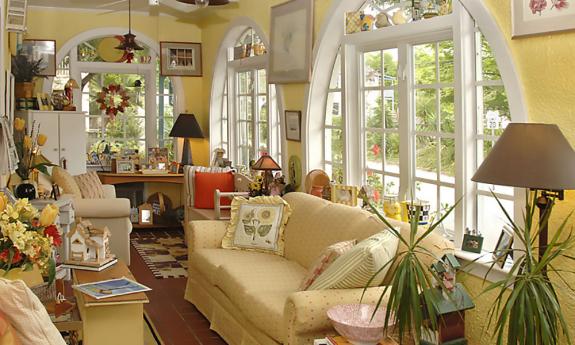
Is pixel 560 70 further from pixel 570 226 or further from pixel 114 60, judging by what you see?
pixel 114 60

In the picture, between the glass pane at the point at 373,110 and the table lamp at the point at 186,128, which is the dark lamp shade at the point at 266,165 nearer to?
the glass pane at the point at 373,110

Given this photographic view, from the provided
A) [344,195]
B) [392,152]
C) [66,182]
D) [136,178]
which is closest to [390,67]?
[392,152]

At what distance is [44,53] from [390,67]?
18.2 ft

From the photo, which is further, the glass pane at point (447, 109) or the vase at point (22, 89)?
A: the vase at point (22, 89)

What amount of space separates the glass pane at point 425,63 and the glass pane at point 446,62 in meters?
0.08

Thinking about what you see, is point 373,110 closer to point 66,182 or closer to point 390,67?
point 390,67

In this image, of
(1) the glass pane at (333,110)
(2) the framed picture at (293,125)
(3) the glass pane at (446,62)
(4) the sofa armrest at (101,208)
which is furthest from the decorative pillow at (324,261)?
(4) the sofa armrest at (101,208)

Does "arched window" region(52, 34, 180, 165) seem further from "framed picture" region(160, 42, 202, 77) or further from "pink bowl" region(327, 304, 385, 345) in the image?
"pink bowl" region(327, 304, 385, 345)

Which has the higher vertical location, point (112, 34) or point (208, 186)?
point (112, 34)

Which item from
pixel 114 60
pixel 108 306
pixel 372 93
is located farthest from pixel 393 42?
pixel 114 60

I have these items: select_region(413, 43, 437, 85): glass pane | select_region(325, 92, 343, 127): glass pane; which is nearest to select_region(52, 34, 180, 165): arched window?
select_region(325, 92, 343, 127): glass pane

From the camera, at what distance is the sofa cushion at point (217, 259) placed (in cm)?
564

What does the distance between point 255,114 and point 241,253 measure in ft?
10.9

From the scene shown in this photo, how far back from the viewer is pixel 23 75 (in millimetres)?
9109
